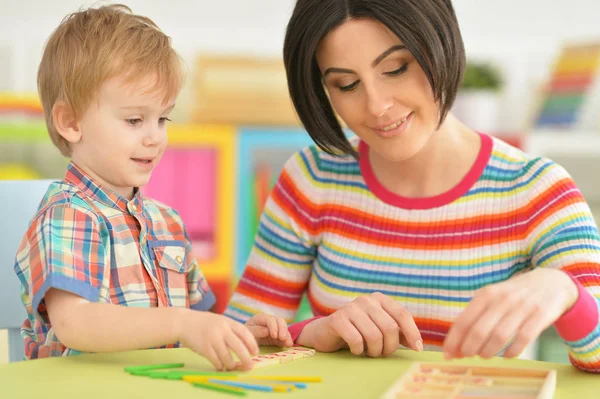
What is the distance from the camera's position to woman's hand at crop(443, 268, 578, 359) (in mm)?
771

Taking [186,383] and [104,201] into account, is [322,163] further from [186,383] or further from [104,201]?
[186,383]

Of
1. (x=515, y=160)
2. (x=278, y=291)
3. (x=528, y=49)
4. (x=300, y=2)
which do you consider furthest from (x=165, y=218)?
(x=528, y=49)

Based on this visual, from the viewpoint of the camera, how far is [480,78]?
285cm

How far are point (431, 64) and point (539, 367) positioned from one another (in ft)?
1.42

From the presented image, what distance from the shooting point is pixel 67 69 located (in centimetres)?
110

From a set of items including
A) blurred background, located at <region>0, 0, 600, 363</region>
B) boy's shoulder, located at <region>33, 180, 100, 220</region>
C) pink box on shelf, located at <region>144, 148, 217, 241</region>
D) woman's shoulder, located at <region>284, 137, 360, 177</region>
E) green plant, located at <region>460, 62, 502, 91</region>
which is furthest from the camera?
green plant, located at <region>460, 62, 502, 91</region>

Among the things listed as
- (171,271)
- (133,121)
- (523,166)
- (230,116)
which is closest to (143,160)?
(133,121)

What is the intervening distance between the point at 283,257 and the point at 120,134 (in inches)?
14.6

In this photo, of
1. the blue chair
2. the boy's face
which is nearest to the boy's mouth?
the boy's face

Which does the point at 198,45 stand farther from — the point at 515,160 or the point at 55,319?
the point at 55,319

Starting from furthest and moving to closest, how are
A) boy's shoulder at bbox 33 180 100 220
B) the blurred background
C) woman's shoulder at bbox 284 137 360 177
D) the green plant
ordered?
1. the green plant
2. the blurred background
3. woman's shoulder at bbox 284 137 360 177
4. boy's shoulder at bbox 33 180 100 220

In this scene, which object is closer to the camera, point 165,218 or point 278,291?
point 165,218

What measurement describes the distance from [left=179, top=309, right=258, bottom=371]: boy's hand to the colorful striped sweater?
43cm

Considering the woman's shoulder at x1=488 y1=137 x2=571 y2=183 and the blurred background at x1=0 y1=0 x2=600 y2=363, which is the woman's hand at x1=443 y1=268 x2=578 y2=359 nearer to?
the woman's shoulder at x1=488 y1=137 x2=571 y2=183
